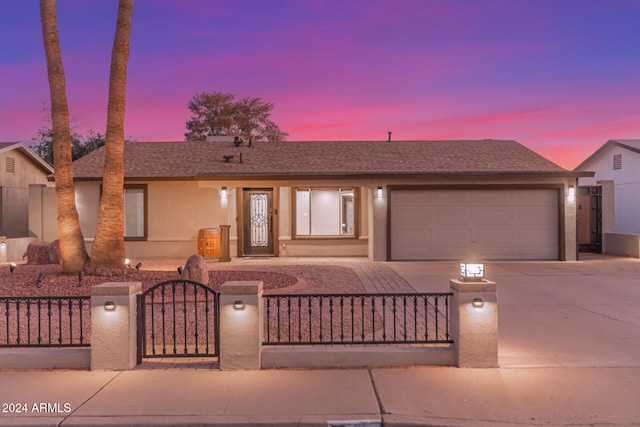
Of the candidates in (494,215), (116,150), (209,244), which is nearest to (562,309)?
(494,215)

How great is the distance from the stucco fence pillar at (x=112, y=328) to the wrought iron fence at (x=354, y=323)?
159cm

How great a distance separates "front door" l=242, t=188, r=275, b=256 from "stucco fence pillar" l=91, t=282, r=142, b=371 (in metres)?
12.6

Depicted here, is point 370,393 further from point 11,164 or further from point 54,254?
point 11,164

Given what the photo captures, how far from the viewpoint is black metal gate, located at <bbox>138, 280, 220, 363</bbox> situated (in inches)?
224

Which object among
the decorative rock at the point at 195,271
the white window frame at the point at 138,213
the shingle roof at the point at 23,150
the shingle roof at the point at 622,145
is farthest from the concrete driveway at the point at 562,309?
the shingle roof at the point at 23,150

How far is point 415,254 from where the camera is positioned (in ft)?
54.9

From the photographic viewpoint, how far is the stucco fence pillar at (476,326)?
5496 mm

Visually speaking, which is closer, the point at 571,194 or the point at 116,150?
the point at 116,150

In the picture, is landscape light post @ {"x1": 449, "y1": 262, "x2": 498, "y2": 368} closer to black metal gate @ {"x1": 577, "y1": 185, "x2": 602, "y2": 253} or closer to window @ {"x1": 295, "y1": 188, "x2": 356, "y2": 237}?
window @ {"x1": 295, "y1": 188, "x2": 356, "y2": 237}

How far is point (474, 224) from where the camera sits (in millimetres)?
16672

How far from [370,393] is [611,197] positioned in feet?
57.1

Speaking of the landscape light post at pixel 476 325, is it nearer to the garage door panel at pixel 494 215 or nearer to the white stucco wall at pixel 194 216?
the white stucco wall at pixel 194 216

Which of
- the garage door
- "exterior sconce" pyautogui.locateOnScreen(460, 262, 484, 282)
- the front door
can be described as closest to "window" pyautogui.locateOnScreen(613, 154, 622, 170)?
the garage door

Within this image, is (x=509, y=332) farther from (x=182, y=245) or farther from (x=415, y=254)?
(x=182, y=245)
